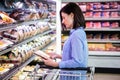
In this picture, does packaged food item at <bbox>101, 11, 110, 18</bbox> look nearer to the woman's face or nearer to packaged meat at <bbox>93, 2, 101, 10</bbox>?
packaged meat at <bbox>93, 2, 101, 10</bbox>

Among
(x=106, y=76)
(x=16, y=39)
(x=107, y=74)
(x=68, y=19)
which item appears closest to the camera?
(x=68, y=19)

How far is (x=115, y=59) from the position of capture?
6.76 m

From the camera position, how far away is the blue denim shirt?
2.65m

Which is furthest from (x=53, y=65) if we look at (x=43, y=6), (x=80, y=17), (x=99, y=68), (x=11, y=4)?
(x=99, y=68)

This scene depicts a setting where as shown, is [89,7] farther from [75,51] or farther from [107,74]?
[75,51]

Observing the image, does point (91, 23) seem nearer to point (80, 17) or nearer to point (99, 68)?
point (99, 68)

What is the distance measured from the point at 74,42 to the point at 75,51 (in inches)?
3.8

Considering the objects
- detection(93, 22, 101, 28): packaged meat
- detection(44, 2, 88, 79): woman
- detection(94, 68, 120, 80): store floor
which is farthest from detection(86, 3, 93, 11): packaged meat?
detection(44, 2, 88, 79): woman

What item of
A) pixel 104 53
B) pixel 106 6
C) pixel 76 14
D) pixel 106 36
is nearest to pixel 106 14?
pixel 106 6

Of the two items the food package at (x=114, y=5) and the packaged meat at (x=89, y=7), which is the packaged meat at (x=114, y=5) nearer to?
the food package at (x=114, y=5)

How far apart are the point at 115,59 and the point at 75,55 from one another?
4.33 metres

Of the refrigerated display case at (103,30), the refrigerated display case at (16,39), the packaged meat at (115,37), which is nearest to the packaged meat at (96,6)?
the refrigerated display case at (103,30)

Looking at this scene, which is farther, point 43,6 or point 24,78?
point 43,6

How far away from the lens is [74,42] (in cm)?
267
